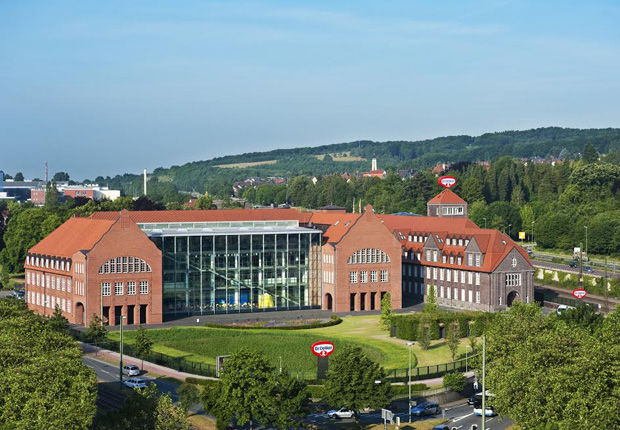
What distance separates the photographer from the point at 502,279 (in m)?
136

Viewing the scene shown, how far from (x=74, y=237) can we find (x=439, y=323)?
156 feet

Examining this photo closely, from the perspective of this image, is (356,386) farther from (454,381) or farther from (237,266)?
(237,266)

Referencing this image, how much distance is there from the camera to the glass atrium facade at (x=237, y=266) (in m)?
131

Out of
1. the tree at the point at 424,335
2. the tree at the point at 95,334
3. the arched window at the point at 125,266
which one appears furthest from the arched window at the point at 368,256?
the tree at the point at 95,334

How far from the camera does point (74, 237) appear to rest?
133 meters

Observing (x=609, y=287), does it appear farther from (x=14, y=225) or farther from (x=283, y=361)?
(x=14, y=225)

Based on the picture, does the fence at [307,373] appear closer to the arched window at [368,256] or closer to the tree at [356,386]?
the tree at [356,386]

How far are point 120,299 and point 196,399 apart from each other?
45.9 meters

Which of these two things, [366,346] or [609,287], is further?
[609,287]

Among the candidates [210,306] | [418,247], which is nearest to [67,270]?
[210,306]

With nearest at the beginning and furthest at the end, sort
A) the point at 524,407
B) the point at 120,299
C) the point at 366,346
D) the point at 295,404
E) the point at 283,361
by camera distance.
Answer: the point at 524,407 < the point at 295,404 < the point at 283,361 < the point at 366,346 < the point at 120,299

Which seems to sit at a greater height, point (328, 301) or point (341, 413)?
point (328, 301)

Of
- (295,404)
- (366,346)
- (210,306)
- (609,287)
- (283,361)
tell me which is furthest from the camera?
(609,287)

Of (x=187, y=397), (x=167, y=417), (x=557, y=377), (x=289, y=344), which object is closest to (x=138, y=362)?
(x=289, y=344)
